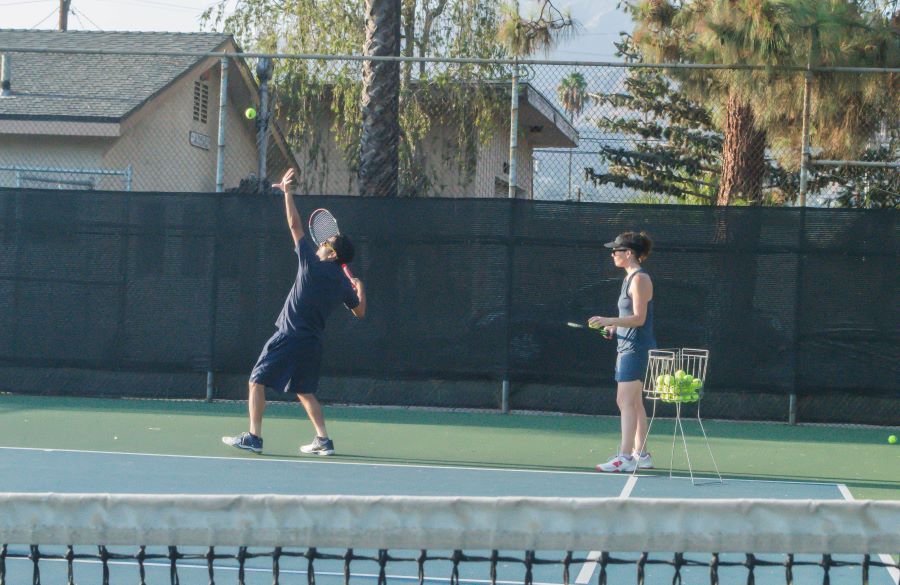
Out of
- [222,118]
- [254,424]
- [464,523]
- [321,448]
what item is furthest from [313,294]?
[464,523]

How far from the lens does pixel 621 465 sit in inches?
321

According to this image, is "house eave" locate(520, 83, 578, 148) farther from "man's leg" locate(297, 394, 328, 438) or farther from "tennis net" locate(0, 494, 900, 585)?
"tennis net" locate(0, 494, 900, 585)

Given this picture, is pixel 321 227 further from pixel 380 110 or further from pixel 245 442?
pixel 380 110

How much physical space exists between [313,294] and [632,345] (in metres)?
2.15

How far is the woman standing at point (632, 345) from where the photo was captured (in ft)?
26.3

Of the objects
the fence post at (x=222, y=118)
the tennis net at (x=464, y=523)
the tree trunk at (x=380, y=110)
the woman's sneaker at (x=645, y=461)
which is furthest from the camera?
the tree trunk at (x=380, y=110)

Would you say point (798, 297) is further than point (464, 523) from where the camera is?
Yes

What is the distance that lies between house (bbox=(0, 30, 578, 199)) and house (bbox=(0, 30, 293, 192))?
0.06ft

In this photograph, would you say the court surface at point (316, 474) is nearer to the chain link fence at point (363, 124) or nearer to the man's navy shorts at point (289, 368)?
the man's navy shorts at point (289, 368)

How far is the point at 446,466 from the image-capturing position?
27.7 ft

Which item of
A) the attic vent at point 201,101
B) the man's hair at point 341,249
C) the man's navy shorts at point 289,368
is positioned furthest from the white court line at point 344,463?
the attic vent at point 201,101

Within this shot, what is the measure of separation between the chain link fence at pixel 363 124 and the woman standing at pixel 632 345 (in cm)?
291

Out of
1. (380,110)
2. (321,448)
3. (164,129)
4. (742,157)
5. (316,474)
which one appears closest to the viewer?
(316,474)

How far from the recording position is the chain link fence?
449 inches
